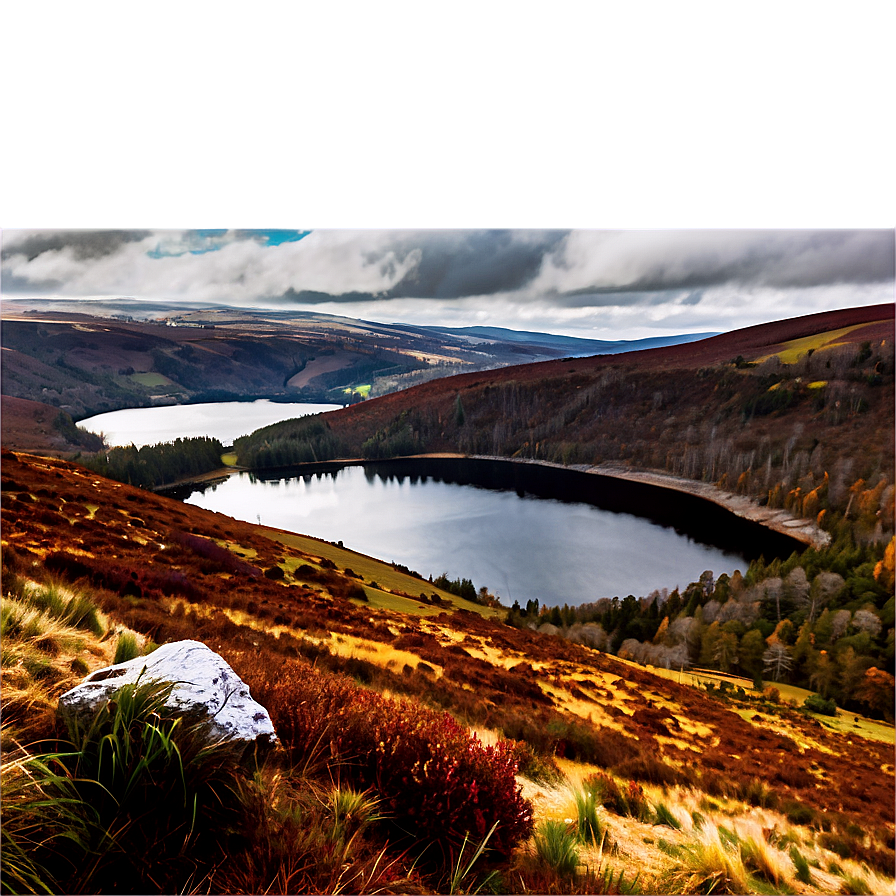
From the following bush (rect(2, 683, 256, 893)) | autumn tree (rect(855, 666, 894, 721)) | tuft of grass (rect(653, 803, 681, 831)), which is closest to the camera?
bush (rect(2, 683, 256, 893))

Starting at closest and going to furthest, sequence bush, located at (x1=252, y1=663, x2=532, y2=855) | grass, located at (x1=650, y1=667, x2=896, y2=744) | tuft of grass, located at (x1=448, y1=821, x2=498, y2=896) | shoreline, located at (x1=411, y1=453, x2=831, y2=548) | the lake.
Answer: tuft of grass, located at (x1=448, y1=821, x2=498, y2=896)
bush, located at (x1=252, y1=663, x2=532, y2=855)
grass, located at (x1=650, y1=667, x2=896, y2=744)
shoreline, located at (x1=411, y1=453, x2=831, y2=548)
the lake

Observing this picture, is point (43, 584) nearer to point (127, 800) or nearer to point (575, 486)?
point (127, 800)

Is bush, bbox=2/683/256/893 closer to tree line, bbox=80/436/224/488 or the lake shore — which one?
the lake shore

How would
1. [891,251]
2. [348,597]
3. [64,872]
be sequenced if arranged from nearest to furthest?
[64,872], [891,251], [348,597]

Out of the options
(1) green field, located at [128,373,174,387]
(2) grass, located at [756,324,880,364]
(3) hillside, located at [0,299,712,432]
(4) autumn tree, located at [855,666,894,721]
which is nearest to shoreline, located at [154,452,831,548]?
(4) autumn tree, located at [855,666,894,721]

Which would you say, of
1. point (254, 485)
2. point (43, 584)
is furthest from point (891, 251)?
point (254, 485)

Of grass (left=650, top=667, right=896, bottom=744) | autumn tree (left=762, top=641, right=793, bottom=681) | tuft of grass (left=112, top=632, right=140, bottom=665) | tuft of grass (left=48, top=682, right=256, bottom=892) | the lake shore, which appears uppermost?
tuft of grass (left=48, top=682, right=256, bottom=892)
